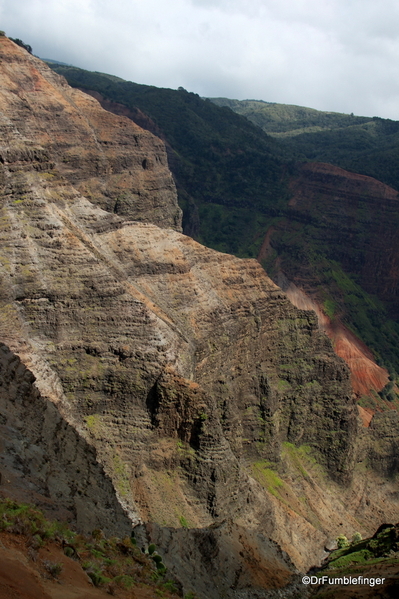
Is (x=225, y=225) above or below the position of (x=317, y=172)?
below

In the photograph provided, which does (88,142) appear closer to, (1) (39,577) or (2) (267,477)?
(2) (267,477)

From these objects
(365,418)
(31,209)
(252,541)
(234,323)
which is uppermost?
(31,209)

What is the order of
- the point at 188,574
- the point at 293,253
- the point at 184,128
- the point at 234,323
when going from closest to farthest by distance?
the point at 188,574 < the point at 234,323 < the point at 293,253 < the point at 184,128

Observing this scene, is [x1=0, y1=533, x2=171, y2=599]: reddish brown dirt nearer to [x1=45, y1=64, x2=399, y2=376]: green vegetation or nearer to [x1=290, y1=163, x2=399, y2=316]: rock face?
[x1=45, y1=64, x2=399, y2=376]: green vegetation

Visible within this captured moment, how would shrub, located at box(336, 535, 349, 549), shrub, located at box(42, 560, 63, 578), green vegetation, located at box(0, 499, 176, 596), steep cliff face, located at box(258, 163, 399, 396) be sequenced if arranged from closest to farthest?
shrub, located at box(42, 560, 63, 578) < green vegetation, located at box(0, 499, 176, 596) < shrub, located at box(336, 535, 349, 549) < steep cliff face, located at box(258, 163, 399, 396)

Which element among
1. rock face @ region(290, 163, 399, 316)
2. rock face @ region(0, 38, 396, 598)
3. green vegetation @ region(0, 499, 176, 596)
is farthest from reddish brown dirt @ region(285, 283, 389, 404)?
green vegetation @ region(0, 499, 176, 596)

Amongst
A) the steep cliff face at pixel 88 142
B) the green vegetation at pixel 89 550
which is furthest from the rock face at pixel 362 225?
the green vegetation at pixel 89 550

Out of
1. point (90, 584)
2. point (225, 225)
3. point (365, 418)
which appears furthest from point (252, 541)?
point (225, 225)

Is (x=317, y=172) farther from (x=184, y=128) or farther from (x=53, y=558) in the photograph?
(x=53, y=558)

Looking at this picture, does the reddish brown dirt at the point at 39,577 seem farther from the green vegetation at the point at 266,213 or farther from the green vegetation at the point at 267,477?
the green vegetation at the point at 266,213
